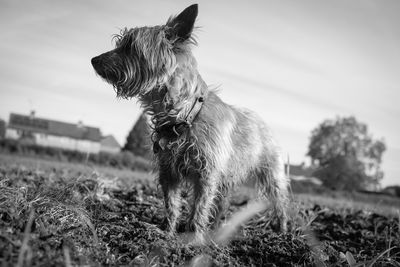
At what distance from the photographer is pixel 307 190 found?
94.3ft

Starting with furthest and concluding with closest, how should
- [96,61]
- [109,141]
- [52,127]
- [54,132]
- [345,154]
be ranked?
[109,141], [52,127], [54,132], [345,154], [96,61]

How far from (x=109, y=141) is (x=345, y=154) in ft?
212

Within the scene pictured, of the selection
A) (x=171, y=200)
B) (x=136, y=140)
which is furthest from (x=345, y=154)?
(x=171, y=200)

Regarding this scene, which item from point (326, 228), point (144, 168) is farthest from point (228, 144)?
point (144, 168)

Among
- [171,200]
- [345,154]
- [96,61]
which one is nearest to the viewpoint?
[96,61]

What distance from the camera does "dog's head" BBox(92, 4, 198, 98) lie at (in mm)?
4062

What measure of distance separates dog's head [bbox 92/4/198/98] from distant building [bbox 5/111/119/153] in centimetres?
7762

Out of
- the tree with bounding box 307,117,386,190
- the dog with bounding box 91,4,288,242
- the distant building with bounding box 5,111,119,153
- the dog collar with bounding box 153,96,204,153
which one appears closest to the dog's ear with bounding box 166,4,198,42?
the dog with bounding box 91,4,288,242

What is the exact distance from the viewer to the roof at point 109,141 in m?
94.5

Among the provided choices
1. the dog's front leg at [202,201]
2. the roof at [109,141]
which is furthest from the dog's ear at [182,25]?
the roof at [109,141]

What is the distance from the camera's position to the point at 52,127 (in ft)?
267

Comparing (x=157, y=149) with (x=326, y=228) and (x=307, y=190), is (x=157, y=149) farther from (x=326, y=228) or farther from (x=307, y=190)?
(x=307, y=190)

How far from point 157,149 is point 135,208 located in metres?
1.15

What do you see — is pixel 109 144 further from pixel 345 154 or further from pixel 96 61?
pixel 96 61
